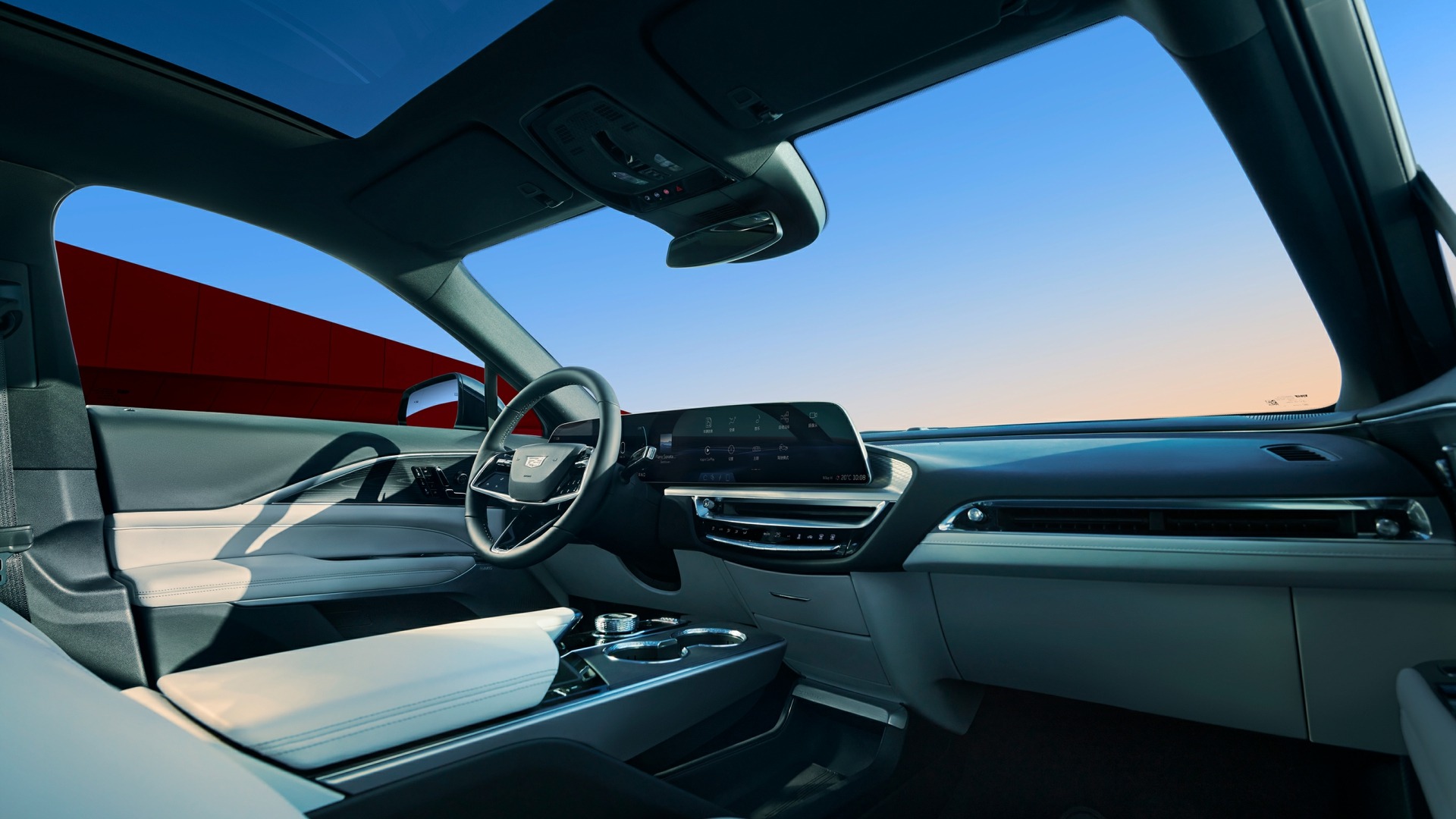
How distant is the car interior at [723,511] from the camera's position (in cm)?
131

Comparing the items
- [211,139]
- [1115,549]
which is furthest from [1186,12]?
[211,139]

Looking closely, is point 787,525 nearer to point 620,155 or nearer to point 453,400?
point 620,155

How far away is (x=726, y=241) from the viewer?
8.64ft

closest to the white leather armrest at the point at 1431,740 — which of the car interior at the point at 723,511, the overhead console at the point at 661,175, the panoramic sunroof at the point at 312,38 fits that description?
the car interior at the point at 723,511

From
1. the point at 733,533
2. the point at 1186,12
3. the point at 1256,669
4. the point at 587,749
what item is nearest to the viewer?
the point at 587,749

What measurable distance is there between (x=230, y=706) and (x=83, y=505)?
1450 mm

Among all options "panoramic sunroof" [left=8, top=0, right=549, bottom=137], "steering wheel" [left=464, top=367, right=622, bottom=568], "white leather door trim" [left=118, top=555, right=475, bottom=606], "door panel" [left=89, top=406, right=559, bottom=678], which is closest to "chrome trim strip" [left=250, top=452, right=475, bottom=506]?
"door panel" [left=89, top=406, right=559, bottom=678]

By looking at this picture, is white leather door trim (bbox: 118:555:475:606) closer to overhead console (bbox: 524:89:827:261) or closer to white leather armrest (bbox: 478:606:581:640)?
white leather armrest (bbox: 478:606:581:640)

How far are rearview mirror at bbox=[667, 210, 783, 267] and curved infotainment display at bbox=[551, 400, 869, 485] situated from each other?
2.22 feet

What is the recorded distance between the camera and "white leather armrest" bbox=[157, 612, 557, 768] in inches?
43.3

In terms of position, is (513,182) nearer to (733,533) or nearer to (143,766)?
(733,533)

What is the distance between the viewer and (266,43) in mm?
1986

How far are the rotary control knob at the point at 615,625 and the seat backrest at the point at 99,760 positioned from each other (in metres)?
1.49

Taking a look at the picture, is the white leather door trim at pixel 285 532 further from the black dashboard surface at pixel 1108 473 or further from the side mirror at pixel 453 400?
the black dashboard surface at pixel 1108 473
